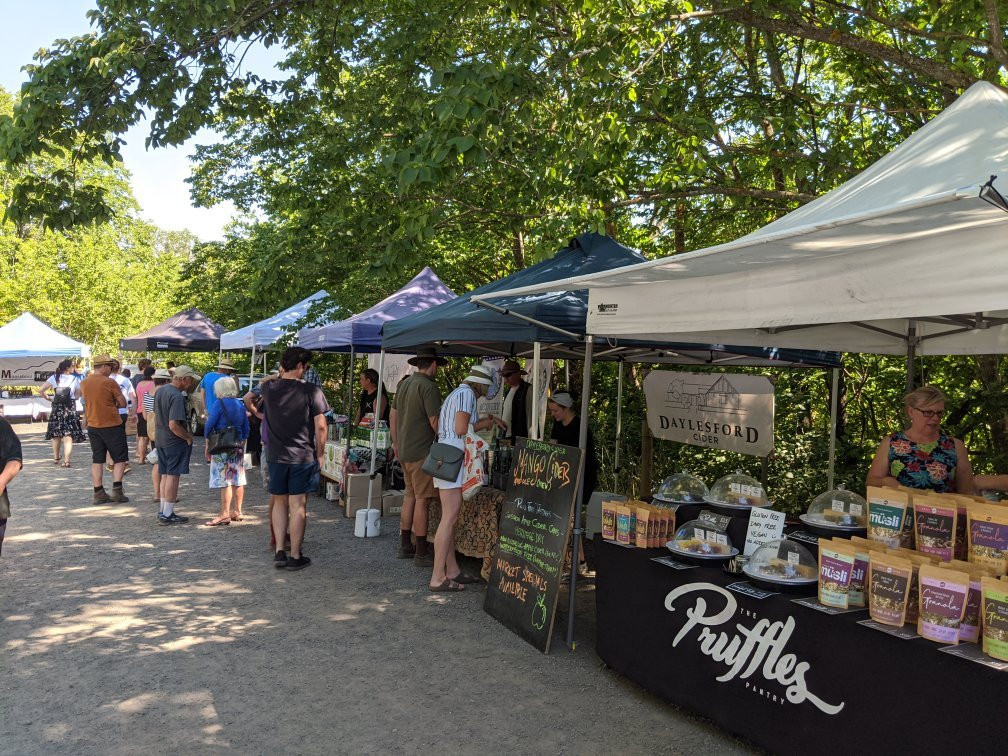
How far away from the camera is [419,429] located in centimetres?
618

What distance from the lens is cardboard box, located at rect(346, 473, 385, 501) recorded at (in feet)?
27.8

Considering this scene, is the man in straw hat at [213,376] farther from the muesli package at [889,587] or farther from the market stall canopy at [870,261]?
the muesli package at [889,587]

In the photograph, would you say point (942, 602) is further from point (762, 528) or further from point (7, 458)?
point (7, 458)

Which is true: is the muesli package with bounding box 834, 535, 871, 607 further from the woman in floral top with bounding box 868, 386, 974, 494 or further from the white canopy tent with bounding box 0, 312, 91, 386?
the white canopy tent with bounding box 0, 312, 91, 386

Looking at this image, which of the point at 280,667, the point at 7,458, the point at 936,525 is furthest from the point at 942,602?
the point at 7,458

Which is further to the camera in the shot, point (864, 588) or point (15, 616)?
point (15, 616)

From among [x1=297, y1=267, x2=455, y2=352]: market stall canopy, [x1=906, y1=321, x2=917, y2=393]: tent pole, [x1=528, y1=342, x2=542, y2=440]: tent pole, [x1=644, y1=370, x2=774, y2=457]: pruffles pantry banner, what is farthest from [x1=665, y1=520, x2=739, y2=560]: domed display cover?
[x1=297, y1=267, x2=455, y2=352]: market stall canopy

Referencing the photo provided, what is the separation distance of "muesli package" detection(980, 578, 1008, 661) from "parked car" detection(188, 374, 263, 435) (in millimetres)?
11479

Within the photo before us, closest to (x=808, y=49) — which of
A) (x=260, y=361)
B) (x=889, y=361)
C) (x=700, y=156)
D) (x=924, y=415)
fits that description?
(x=700, y=156)

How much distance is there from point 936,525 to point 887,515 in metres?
0.22

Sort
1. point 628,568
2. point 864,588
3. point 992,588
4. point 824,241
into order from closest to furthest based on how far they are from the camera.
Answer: point 992,588 < point 824,241 < point 864,588 < point 628,568

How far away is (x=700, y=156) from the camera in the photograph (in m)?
7.21

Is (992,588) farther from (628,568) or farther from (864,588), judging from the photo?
(628,568)

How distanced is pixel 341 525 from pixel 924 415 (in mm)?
5915
